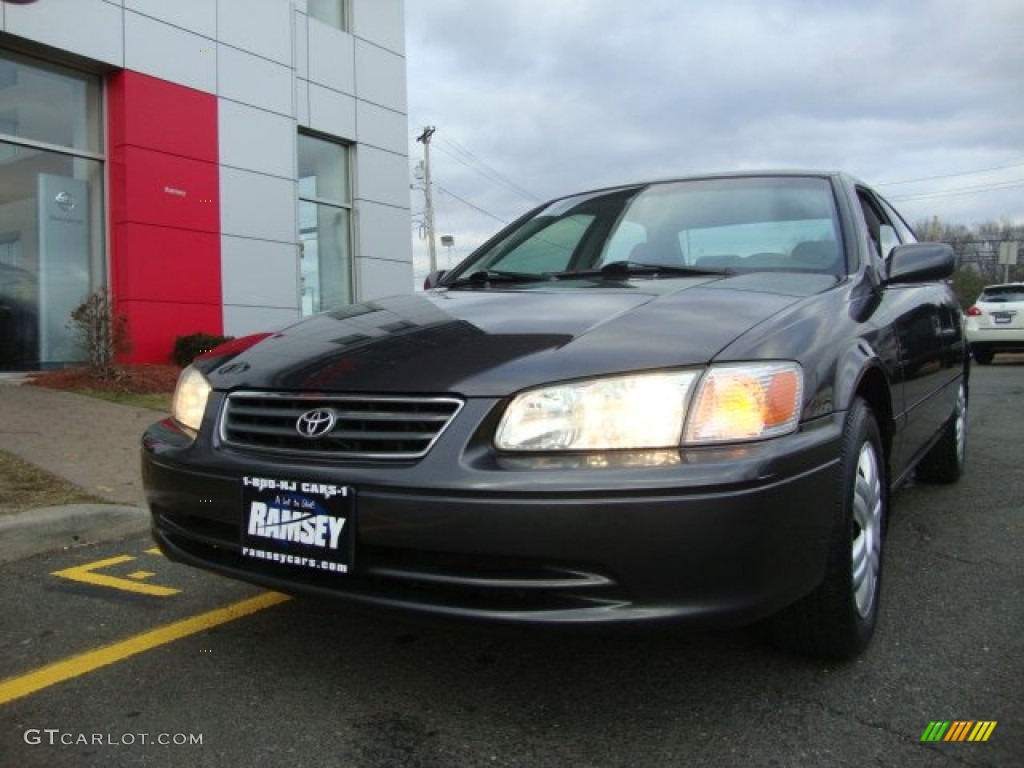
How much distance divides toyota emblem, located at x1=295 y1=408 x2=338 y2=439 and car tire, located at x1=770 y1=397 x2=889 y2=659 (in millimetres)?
1275

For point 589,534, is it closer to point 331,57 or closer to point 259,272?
point 259,272

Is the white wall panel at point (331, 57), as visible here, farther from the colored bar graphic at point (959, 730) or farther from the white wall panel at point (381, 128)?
the colored bar graphic at point (959, 730)

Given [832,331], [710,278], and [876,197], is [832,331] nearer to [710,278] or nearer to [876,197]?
[710,278]

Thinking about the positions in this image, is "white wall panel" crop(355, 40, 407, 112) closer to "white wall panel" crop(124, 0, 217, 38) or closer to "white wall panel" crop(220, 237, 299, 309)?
"white wall panel" crop(124, 0, 217, 38)

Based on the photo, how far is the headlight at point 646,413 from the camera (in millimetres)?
1927

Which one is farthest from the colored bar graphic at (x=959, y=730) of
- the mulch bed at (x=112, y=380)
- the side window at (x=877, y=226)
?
the mulch bed at (x=112, y=380)

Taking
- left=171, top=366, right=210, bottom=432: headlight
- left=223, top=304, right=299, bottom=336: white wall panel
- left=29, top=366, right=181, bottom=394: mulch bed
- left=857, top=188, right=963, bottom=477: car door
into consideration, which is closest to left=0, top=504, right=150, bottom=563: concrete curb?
left=171, top=366, right=210, bottom=432: headlight

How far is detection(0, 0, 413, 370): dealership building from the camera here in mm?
9766

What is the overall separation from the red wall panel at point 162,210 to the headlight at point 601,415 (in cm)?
925

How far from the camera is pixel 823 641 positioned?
2287 millimetres

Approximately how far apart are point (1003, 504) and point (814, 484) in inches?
117

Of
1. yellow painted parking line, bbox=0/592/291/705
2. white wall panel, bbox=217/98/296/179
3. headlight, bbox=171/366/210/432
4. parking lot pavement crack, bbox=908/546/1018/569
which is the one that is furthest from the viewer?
white wall panel, bbox=217/98/296/179

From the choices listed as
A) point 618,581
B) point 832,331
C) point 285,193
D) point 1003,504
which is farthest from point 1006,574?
point 285,193

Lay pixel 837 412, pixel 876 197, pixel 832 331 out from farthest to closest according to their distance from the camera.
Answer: pixel 876 197, pixel 832 331, pixel 837 412
